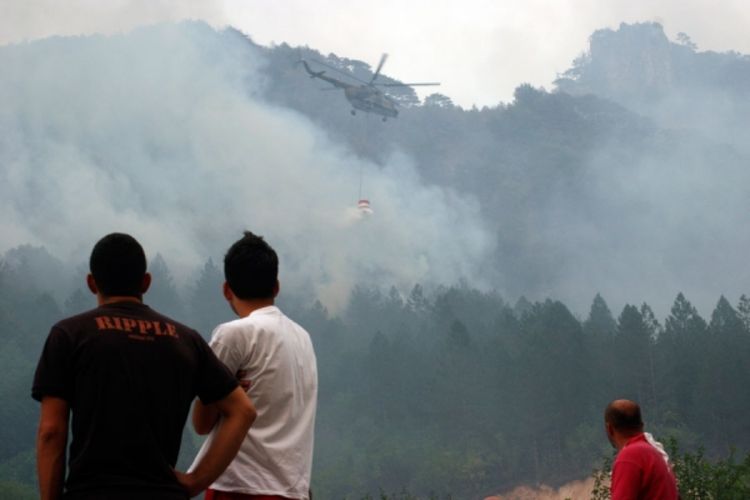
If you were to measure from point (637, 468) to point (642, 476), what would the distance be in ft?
0.19

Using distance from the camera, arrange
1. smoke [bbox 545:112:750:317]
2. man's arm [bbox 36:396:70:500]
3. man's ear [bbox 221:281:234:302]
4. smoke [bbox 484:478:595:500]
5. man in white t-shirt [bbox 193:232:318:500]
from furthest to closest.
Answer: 1. smoke [bbox 545:112:750:317]
2. smoke [bbox 484:478:595:500]
3. man's ear [bbox 221:281:234:302]
4. man in white t-shirt [bbox 193:232:318:500]
5. man's arm [bbox 36:396:70:500]

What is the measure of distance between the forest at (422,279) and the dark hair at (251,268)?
68716 mm

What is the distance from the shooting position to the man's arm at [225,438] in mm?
4082

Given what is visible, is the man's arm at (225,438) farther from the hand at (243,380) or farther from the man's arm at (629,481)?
the man's arm at (629,481)

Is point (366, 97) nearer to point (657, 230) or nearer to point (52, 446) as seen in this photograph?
point (52, 446)

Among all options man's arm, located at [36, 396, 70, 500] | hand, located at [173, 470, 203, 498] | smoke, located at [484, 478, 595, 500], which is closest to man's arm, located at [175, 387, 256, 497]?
hand, located at [173, 470, 203, 498]

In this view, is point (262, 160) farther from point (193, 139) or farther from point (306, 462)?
point (306, 462)

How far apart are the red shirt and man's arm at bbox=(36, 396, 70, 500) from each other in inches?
136

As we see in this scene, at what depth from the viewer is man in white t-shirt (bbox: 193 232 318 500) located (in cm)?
455

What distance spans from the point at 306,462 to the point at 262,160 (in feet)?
585

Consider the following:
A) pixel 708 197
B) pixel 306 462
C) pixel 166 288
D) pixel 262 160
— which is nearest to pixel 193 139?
pixel 262 160

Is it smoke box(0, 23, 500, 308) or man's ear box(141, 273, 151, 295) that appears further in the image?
smoke box(0, 23, 500, 308)


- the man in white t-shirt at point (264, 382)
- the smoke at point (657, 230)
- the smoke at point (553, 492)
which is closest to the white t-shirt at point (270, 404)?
the man in white t-shirt at point (264, 382)

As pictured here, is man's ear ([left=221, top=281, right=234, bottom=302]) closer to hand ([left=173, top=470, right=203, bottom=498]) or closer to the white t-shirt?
the white t-shirt
